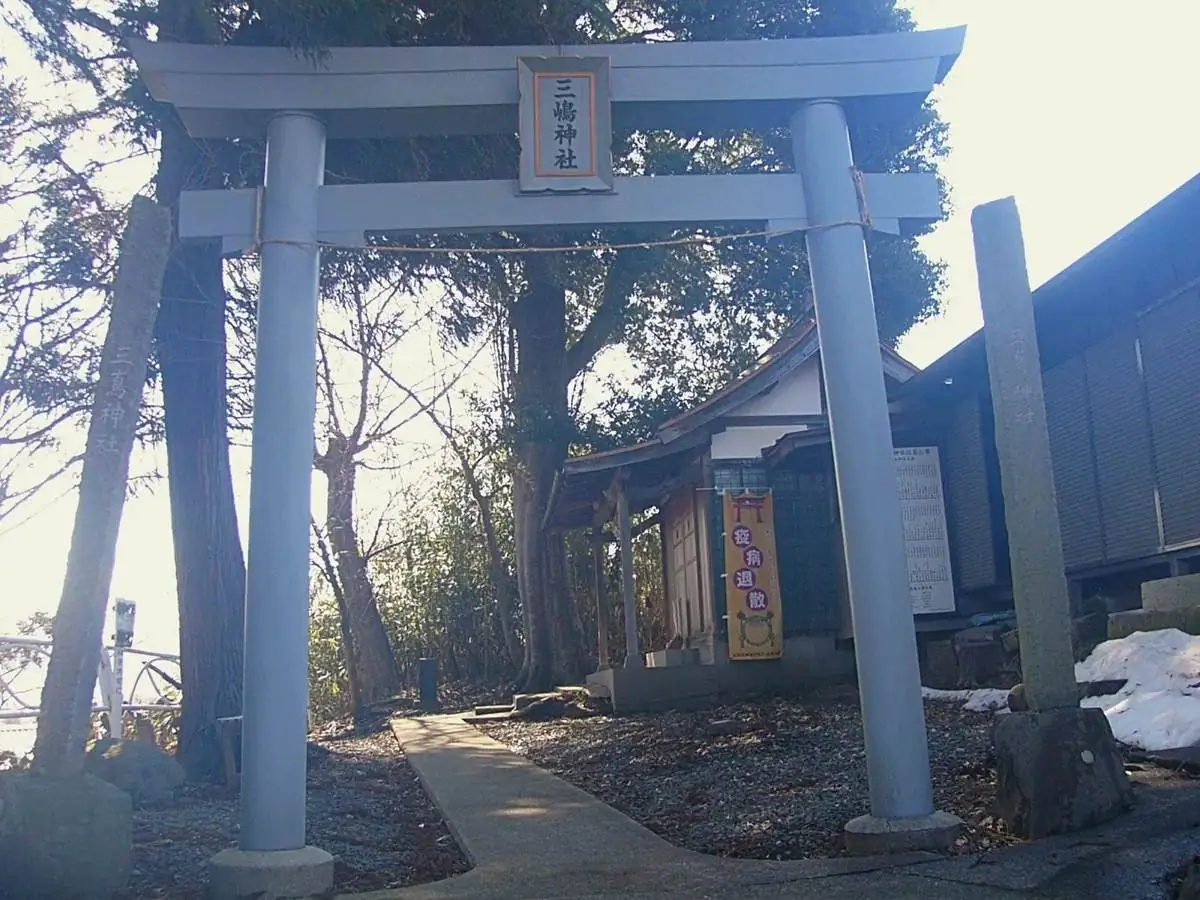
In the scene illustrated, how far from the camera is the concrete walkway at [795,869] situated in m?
4.60

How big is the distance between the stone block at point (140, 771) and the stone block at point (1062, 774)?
5428mm

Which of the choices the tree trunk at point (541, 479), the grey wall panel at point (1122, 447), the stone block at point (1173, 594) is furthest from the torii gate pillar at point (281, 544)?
the tree trunk at point (541, 479)

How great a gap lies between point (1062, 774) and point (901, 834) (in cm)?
76

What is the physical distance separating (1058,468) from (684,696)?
201 inches

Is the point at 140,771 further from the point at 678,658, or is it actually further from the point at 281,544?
the point at 678,658

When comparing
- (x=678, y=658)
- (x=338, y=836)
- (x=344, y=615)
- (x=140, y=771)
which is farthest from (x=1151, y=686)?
(x=344, y=615)

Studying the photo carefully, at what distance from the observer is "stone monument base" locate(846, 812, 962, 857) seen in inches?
212

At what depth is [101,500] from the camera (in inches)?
213

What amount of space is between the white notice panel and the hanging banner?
1654 mm

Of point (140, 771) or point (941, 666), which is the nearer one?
point (140, 771)

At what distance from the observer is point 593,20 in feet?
31.8

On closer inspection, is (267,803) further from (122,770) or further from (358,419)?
(358,419)

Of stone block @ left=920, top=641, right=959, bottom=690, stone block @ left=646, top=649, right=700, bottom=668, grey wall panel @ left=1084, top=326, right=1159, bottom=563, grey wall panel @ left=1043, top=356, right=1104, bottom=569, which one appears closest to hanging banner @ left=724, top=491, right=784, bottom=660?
stone block @ left=646, top=649, right=700, bottom=668

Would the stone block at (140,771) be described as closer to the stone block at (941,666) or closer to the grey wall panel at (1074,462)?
the stone block at (941,666)
